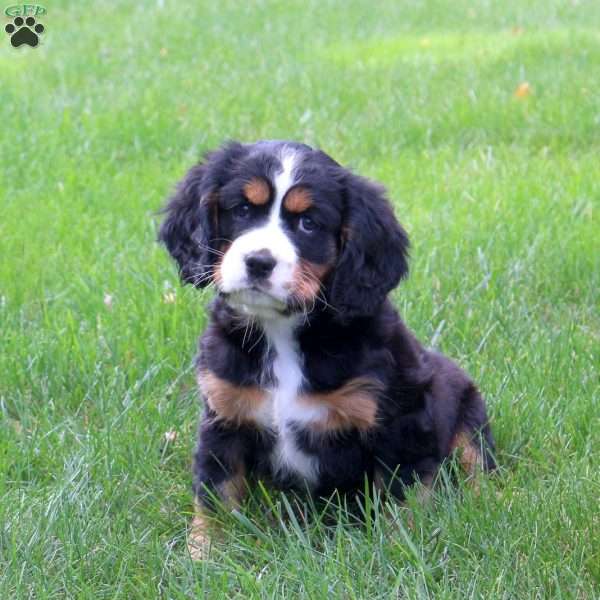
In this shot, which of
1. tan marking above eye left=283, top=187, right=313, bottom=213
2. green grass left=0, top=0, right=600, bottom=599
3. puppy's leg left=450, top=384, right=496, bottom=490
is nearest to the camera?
green grass left=0, top=0, right=600, bottom=599

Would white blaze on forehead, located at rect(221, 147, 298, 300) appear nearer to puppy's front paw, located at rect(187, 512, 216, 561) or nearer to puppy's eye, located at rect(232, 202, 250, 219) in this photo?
puppy's eye, located at rect(232, 202, 250, 219)

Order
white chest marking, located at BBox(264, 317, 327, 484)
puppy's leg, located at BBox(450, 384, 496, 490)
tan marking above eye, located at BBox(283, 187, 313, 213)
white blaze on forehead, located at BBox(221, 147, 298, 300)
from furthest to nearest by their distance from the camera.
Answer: puppy's leg, located at BBox(450, 384, 496, 490) < white chest marking, located at BBox(264, 317, 327, 484) < tan marking above eye, located at BBox(283, 187, 313, 213) < white blaze on forehead, located at BBox(221, 147, 298, 300)

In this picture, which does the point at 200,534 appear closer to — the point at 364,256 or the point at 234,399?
the point at 234,399

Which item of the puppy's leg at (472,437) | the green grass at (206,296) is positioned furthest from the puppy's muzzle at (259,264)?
the puppy's leg at (472,437)

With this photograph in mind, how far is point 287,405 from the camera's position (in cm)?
329

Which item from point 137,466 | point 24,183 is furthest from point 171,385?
point 24,183

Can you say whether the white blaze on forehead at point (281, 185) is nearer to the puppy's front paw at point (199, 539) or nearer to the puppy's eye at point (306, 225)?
the puppy's eye at point (306, 225)

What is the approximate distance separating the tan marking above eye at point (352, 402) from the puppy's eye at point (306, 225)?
0.46 m

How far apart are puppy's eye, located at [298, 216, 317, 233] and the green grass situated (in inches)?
30.7

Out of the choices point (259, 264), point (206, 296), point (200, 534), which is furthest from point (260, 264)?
point (206, 296)

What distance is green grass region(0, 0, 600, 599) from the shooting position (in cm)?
294

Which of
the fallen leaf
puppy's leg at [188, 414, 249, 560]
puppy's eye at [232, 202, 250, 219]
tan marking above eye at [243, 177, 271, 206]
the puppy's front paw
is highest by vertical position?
the fallen leaf

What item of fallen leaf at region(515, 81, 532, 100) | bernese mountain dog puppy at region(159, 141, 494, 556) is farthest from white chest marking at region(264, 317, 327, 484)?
fallen leaf at region(515, 81, 532, 100)

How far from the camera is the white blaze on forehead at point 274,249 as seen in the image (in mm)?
3051
